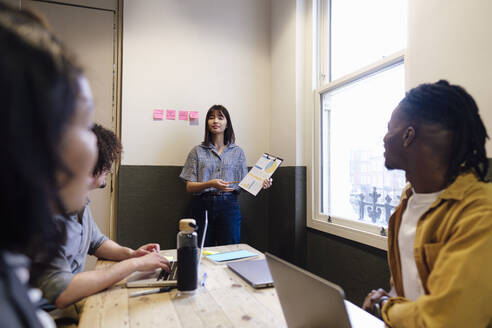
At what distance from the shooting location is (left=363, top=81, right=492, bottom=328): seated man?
0.73 meters

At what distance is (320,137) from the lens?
108 inches

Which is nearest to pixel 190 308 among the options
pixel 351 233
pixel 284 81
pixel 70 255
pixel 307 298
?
pixel 307 298

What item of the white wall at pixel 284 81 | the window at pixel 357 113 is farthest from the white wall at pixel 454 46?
the white wall at pixel 284 81

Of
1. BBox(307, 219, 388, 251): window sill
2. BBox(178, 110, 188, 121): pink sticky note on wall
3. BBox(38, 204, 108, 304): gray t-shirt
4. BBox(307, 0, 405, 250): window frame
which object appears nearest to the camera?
BBox(38, 204, 108, 304): gray t-shirt

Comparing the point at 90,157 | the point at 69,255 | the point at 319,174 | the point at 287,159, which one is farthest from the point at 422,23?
the point at 69,255

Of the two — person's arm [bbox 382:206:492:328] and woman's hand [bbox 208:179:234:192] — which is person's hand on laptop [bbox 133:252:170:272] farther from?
woman's hand [bbox 208:179:234:192]

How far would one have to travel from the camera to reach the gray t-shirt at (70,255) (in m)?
1.02

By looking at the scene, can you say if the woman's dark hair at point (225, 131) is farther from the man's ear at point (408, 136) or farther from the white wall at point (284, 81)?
the man's ear at point (408, 136)

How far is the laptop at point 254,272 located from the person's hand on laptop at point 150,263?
290mm

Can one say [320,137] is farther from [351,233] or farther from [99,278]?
[99,278]

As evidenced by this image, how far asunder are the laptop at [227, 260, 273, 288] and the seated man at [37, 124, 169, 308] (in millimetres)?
296

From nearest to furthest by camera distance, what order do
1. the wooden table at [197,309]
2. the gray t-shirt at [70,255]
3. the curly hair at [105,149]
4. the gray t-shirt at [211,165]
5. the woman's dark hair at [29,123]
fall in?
the woman's dark hair at [29,123], the wooden table at [197,309], the gray t-shirt at [70,255], the curly hair at [105,149], the gray t-shirt at [211,165]

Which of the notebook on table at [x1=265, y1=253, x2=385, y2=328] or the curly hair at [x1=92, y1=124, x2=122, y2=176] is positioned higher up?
the curly hair at [x1=92, y1=124, x2=122, y2=176]

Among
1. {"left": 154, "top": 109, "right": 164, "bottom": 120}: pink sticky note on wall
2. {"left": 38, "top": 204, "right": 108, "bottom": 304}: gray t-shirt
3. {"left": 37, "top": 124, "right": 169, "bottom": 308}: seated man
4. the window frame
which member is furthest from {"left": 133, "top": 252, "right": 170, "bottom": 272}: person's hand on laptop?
{"left": 154, "top": 109, "right": 164, "bottom": 120}: pink sticky note on wall
